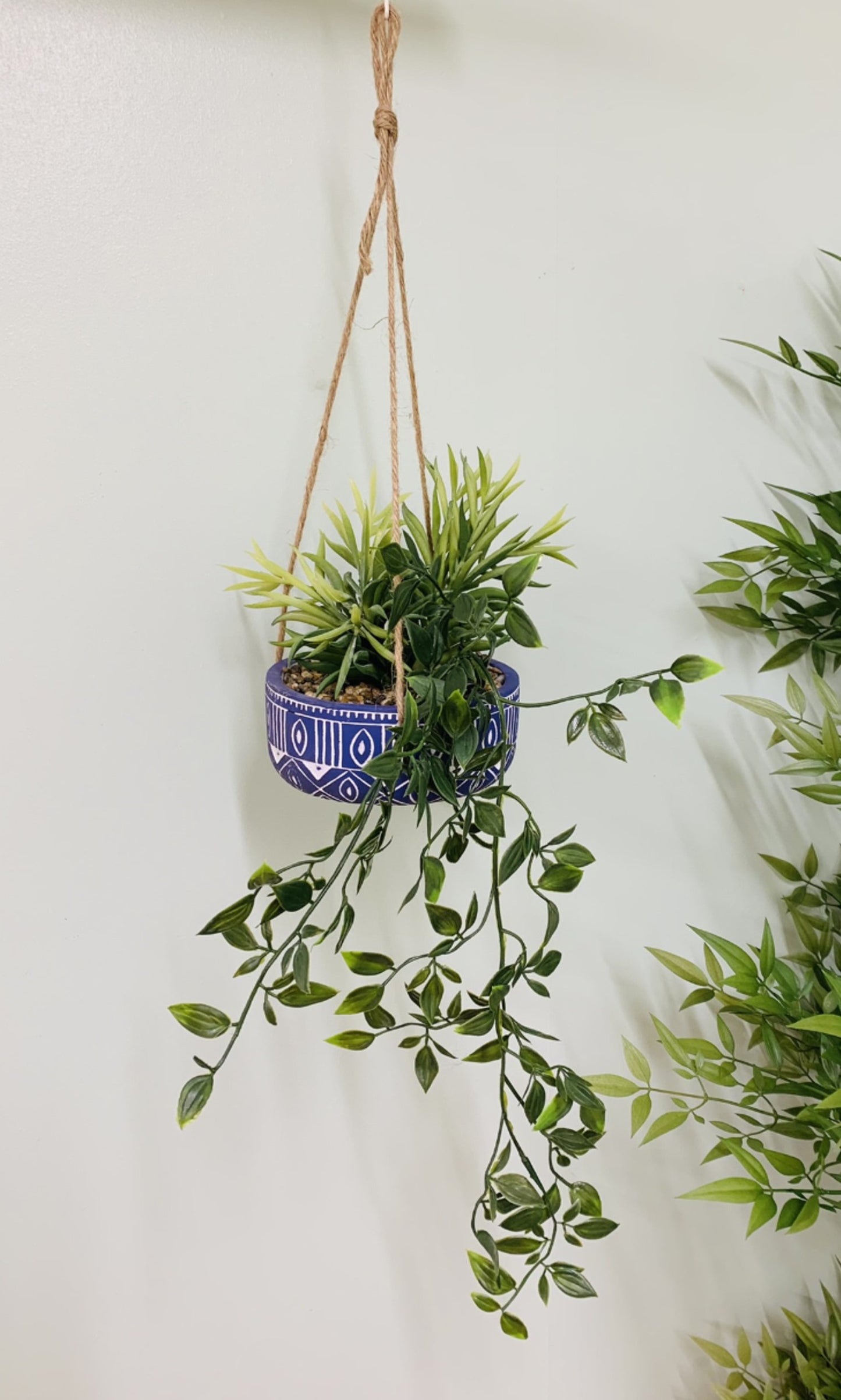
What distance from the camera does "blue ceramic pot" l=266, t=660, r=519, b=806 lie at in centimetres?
56

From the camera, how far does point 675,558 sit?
0.89 meters

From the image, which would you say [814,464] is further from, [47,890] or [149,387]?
[47,890]

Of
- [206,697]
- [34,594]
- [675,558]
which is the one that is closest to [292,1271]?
[206,697]

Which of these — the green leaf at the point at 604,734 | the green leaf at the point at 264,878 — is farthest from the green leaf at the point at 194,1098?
the green leaf at the point at 604,734

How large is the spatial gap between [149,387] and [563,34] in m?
0.50

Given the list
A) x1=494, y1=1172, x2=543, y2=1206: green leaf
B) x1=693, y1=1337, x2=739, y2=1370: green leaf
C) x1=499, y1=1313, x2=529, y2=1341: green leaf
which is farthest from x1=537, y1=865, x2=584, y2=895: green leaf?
x1=693, y1=1337, x2=739, y2=1370: green leaf

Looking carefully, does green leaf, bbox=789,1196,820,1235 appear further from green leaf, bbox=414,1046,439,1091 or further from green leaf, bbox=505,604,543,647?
green leaf, bbox=505,604,543,647

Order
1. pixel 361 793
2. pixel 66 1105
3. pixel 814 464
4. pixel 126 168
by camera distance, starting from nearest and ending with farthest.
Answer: pixel 361 793 < pixel 126 168 < pixel 66 1105 < pixel 814 464

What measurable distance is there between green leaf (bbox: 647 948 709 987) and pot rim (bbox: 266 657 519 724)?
0.36 m

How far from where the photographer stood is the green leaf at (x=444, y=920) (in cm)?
58

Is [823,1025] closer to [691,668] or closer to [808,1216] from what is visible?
[808,1216]

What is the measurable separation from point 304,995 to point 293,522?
42 cm

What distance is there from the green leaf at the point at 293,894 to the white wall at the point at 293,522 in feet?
0.92

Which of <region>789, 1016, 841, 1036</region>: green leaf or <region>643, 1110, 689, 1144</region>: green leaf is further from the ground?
<region>789, 1016, 841, 1036</region>: green leaf
